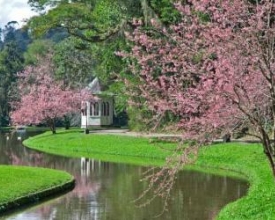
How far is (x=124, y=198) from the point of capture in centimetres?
2152

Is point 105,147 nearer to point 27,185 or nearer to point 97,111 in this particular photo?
point 97,111

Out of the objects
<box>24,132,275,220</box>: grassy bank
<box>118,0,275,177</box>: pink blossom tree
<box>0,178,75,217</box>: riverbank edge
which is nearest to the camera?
<box>118,0,275,177</box>: pink blossom tree

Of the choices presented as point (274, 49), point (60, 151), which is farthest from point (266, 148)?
point (60, 151)

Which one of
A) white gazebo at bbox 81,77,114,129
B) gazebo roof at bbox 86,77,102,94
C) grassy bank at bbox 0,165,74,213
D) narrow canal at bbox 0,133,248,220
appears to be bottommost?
narrow canal at bbox 0,133,248,220

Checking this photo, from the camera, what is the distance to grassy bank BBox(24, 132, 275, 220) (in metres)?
17.4

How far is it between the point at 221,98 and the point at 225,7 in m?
1.72

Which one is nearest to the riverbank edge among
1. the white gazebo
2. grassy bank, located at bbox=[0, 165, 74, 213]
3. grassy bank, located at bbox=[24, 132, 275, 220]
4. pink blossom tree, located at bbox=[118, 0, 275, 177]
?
grassy bank, located at bbox=[0, 165, 74, 213]

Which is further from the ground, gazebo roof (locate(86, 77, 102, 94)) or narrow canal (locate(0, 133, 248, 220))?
gazebo roof (locate(86, 77, 102, 94))

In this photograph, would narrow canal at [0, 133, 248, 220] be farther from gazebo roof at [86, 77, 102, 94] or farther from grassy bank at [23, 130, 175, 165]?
gazebo roof at [86, 77, 102, 94]

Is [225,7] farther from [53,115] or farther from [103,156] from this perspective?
[53,115]

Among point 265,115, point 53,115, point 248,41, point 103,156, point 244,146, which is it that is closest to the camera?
point 248,41

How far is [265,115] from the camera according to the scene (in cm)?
1185

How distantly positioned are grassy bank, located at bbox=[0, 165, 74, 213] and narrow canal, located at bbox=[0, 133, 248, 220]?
0.50 meters

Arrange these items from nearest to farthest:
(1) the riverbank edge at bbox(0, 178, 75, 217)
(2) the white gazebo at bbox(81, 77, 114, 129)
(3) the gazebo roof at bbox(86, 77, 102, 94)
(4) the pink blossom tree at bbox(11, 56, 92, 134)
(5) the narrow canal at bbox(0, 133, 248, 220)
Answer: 1. (5) the narrow canal at bbox(0, 133, 248, 220)
2. (1) the riverbank edge at bbox(0, 178, 75, 217)
3. (4) the pink blossom tree at bbox(11, 56, 92, 134)
4. (2) the white gazebo at bbox(81, 77, 114, 129)
5. (3) the gazebo roof at bbox(86, 77, 102, 94)
